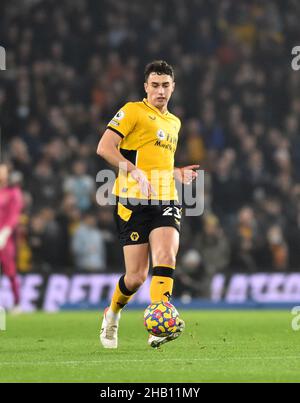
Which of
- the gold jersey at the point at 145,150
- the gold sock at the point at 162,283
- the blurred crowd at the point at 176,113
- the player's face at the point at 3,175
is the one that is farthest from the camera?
the blurred crowd at the point at 176,113

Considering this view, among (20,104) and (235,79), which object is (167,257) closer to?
(20,104)

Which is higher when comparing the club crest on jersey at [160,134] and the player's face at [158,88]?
the player's face at [158,88]

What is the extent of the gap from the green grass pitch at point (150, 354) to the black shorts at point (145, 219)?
965mm

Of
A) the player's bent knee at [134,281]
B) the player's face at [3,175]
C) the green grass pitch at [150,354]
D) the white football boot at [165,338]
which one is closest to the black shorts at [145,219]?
the player's bent knee at [134,281]

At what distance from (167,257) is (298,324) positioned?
4229 millimetres

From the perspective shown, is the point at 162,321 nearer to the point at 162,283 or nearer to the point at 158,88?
the point at 162,283

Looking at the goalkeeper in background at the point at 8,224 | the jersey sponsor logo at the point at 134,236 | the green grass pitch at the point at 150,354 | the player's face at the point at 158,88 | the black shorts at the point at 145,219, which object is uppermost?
the goalkeeper in background at the point at 8,224

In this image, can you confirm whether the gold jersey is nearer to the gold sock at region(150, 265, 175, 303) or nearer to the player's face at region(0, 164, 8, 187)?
the gold sock at region(150, 265, 175, 303)

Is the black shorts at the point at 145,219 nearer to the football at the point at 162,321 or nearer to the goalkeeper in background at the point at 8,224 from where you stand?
the football at the point at 162,321

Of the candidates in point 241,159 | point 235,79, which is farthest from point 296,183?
point 235,79

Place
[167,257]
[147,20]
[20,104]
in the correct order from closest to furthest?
[167,257] < [20,104] < [147,20]

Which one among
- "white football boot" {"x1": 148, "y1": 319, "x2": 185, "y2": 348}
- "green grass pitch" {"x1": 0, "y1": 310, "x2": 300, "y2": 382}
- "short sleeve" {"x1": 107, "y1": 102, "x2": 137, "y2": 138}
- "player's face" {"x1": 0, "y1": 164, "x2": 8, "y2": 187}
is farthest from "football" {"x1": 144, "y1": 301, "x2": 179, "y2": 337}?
"player's face" {"x1": 0, "y1": 164, "x2": 8, "y2": 187}

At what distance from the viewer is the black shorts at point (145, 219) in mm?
9023

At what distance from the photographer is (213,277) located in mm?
18109
